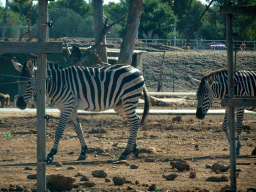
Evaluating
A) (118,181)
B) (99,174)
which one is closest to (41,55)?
(118,181)

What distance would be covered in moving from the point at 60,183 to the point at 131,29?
914cm

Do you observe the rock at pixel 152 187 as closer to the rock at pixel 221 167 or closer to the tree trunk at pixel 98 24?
the rock at pixel 221 167

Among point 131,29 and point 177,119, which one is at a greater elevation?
point 131,29

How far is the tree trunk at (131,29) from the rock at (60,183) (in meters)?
8.70

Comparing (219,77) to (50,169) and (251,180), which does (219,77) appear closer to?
(251,180)

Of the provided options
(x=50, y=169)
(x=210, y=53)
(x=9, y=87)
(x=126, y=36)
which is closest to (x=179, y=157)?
(x=50, y=169)

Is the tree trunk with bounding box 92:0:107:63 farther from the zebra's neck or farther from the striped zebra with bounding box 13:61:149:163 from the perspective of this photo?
the zebra's neck

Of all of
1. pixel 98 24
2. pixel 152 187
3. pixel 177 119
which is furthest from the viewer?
pixel 98 24

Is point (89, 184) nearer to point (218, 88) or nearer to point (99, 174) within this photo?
point (99, 174)

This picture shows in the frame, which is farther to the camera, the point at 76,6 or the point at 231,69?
the point at 76,6

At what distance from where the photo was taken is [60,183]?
16.7ft

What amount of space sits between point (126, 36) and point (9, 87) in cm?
667

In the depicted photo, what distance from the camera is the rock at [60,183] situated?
5090 millimetres

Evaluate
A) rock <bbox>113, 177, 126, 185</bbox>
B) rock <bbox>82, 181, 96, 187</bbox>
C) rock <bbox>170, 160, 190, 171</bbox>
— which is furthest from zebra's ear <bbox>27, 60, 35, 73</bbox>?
rock <bbox>170, 160, 190, 171</bbox>
